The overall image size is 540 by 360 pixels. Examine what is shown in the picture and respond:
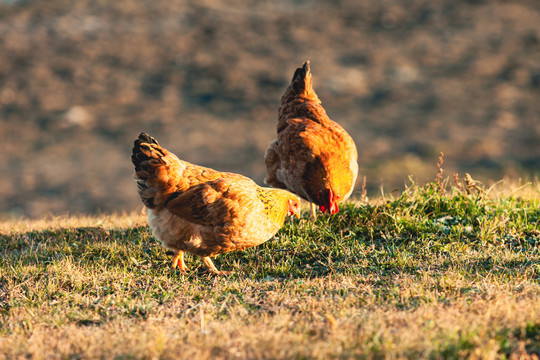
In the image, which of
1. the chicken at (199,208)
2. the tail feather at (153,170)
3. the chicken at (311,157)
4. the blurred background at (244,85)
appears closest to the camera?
the chicken at (199,208)

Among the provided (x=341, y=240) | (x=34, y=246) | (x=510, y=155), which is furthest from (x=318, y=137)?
(x=510, y=155)

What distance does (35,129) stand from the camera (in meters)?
34.5

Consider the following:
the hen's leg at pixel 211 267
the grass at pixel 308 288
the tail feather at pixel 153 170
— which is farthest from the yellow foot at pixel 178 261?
the tail feather at pixel 153 170

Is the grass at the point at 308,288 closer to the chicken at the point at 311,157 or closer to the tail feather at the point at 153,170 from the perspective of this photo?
the chicken at the point at 311,157

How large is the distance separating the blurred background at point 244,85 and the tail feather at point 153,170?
2189cm

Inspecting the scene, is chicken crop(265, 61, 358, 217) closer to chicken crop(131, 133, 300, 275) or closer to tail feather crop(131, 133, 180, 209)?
chicken crop(131, 133, 300, 275)

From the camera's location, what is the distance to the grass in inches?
145

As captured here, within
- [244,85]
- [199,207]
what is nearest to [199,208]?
[199,207]

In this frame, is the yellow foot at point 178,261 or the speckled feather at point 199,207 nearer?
the speckled feather at point 199,207

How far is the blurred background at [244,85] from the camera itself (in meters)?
30.7

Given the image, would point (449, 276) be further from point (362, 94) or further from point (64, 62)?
point (64, 62)

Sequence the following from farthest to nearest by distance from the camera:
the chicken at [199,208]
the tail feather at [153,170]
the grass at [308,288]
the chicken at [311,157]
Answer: the chicken at [311,157], the tail feather at [153,170], the chicken at [199,208], the grass at [308,288]

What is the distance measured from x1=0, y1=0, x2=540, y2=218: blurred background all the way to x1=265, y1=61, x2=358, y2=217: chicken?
66.2ft

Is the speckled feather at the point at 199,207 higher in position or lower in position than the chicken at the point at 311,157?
lower
